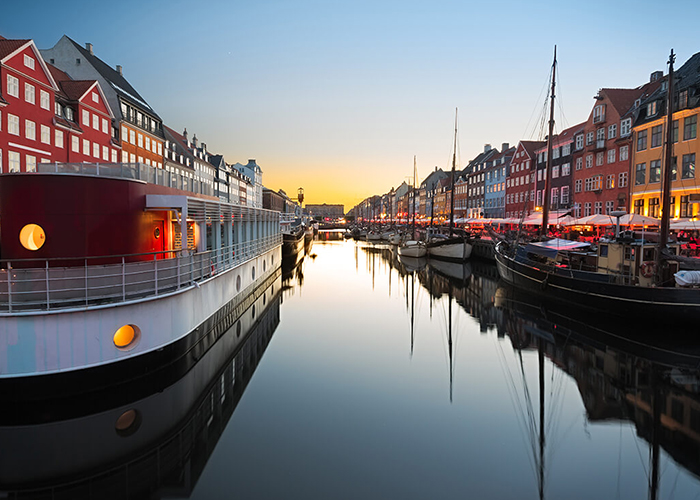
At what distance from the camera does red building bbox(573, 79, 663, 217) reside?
3959 centimetres

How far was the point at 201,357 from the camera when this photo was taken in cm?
1389

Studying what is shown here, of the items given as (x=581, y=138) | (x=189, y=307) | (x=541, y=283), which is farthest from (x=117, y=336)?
(x=581, y=138)

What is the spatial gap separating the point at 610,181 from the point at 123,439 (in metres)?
44.9

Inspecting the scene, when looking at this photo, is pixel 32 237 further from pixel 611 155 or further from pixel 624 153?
pixel 611 155

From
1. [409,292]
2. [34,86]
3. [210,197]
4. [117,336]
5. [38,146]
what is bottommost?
[409,292]

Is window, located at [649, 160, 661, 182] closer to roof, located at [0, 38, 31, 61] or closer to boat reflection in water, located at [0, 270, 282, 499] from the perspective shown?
boat reflection in water, located at [0, 270, 282, 499]

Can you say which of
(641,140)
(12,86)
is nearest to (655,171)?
(641,140)

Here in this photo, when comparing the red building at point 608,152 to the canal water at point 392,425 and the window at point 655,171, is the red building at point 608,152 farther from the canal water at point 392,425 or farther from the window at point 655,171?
the canal water at point 392,425

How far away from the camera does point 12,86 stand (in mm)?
28938

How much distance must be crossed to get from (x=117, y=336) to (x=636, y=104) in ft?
150

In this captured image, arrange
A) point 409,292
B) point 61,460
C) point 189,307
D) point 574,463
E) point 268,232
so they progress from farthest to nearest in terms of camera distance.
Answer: point 268,232
point 409,292
point 189,307
point 574,463
point 61,460

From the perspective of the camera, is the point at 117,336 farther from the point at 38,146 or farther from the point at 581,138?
the point at 581,138

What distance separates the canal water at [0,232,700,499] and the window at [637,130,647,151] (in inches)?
987

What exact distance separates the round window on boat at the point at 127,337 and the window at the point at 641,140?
1596 inches
